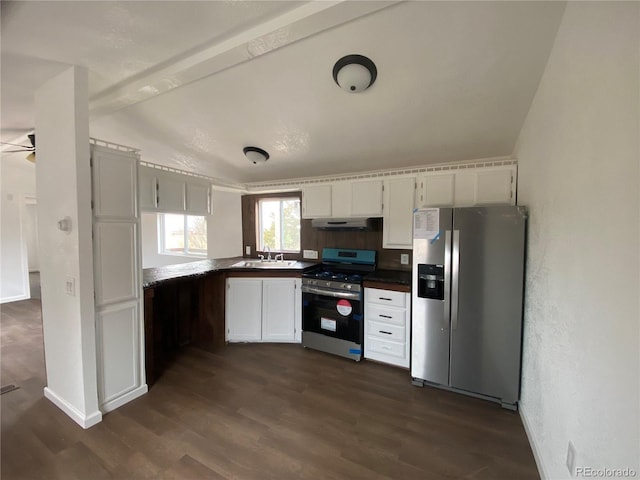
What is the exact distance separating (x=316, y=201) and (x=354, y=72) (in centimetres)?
184

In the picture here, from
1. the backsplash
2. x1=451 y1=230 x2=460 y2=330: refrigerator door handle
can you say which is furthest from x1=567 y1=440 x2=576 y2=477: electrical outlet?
the backsplash

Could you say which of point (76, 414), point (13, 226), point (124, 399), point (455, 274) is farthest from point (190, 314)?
point (13, 226)

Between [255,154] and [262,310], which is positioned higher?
[255,154]

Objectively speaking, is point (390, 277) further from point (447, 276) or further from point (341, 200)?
point (341, 200)

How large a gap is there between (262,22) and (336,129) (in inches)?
46.6

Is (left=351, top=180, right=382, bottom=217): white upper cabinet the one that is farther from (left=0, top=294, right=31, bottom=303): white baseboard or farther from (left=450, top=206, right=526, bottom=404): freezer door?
(left=0, top=294, right=31, bottom=303): white baseboard

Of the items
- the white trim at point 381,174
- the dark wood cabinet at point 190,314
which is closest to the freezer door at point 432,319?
the white trim at point 381,174

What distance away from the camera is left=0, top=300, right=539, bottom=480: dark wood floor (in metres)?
1.57

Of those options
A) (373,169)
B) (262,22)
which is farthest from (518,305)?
(262,22)

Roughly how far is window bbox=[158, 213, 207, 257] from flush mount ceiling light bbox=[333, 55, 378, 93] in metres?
4.36

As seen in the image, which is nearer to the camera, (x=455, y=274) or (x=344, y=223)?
(x=455, y=274)

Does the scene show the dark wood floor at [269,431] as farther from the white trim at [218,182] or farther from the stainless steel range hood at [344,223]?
the white trim at [218,182]

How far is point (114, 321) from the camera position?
2.06 meters

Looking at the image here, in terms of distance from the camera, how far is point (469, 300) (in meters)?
2.25
